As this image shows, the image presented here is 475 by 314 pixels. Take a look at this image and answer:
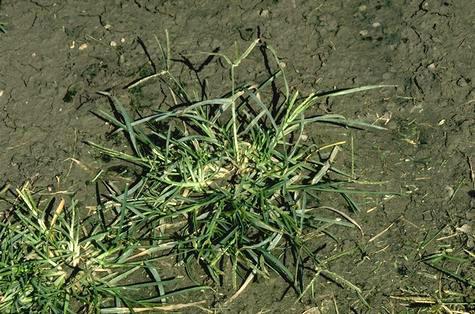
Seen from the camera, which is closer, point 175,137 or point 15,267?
point 15,267

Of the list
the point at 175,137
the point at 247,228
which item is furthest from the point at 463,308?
the point at 175,137

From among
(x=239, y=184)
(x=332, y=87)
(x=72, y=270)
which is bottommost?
(x=72, y=270)

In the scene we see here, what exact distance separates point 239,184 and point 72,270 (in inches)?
26.4

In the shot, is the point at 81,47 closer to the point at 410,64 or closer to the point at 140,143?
the point at 140,143

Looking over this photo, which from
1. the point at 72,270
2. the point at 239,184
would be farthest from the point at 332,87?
the point at 72,270

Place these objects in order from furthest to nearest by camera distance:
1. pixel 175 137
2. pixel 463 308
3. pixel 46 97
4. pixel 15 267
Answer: pixel 46 97 → pixel 175 137 → pixel 15 267 → pixel 463 308

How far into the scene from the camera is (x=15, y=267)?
2.91 metres

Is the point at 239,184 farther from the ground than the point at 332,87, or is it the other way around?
the point at 332,87

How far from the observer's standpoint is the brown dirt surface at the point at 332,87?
2861 millimetres

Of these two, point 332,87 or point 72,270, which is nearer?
point 72,270

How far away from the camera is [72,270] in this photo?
2.97 meters

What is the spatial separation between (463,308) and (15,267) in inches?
60.2

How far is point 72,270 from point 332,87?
47.5 inches

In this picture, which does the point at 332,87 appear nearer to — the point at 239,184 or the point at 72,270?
the point at 239,184
